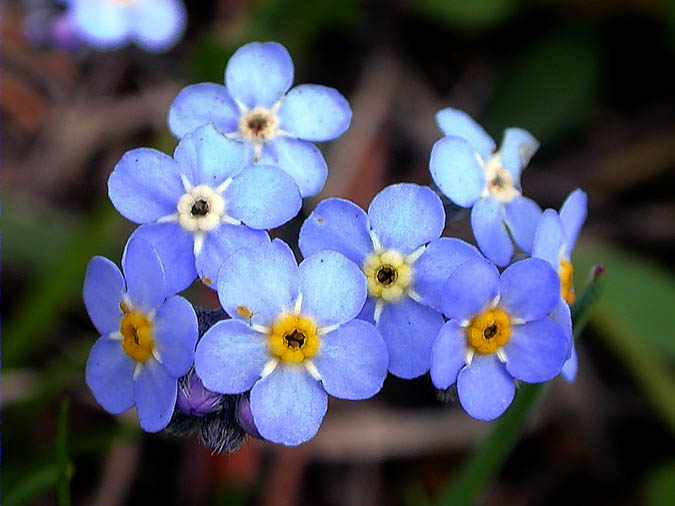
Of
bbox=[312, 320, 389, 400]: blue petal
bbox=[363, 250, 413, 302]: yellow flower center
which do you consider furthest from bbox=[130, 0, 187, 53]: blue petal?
bbox=[312, 320, 389, 400]: blue petal

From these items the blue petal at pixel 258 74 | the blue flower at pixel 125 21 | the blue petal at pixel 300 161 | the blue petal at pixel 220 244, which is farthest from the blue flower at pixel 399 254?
the blue flower at pixel 125 21

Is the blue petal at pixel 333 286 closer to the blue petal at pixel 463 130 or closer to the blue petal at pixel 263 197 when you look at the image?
the blue petal at pixel 263 197

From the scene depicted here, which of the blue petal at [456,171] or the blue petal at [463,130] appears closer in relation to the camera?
the blue petal at [456,171]

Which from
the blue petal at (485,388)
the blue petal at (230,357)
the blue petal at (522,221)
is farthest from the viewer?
the blue petal at (522,221)

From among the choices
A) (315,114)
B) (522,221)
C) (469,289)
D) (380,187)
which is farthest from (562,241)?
(380,187)

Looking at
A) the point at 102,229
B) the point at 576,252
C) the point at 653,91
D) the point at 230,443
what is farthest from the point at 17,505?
the point at 653,91

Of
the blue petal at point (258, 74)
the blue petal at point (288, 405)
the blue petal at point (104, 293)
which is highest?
the blue petal at point (258, 74)

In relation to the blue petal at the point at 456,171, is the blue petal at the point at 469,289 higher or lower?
lower

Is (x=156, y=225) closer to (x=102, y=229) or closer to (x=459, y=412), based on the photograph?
(x=102, y=229)
